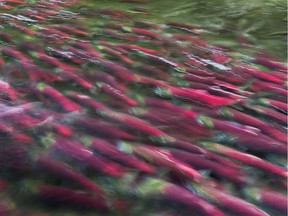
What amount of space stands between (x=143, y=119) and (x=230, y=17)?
3.76 ft

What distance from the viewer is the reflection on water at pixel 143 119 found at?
989mm

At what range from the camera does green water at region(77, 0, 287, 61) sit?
6.31 ft

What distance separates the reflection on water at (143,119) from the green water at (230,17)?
0.01 metres

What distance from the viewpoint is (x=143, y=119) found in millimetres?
1265

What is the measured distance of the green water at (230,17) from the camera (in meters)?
1.92

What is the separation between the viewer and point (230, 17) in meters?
2.22

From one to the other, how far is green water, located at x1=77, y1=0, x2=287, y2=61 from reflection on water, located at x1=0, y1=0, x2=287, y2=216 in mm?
13

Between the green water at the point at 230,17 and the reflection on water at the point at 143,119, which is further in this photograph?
the green water at the point at 230,17

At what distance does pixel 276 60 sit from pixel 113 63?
1.98ft

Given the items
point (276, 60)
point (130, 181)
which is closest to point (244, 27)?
point (276, 60)

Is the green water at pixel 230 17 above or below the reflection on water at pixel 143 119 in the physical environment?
above

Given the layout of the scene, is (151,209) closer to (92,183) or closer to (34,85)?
(92,183)

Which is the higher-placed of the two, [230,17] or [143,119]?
[230,17]

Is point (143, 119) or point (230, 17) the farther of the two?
point (230, 17)
